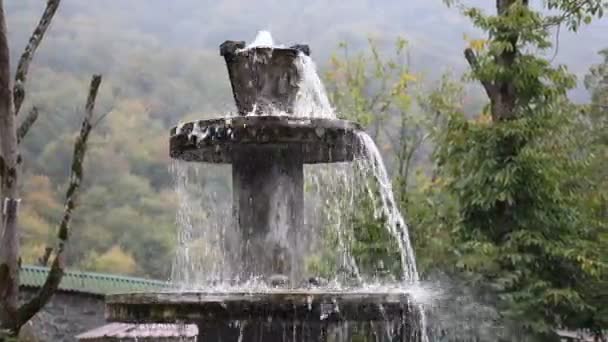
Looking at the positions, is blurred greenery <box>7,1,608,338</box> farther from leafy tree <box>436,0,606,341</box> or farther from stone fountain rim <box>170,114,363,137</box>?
stone fountain rim <box>170,114,363,137</box>

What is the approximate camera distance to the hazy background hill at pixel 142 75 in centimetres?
2781

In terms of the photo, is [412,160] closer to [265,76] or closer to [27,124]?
[27,124]

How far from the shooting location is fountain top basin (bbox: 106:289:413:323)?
15.5 ft

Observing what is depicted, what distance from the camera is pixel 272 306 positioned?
4730 mm

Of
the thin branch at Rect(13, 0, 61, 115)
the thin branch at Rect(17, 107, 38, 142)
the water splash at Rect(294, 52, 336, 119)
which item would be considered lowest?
the water splash at Rect(294, 52, 336, 119)

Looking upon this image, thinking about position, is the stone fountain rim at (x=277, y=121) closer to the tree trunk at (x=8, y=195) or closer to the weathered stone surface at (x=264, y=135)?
the weathered stone surface at (x=264, y=135)

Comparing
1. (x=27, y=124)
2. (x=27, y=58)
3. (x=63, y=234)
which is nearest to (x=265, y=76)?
(x=63, y=234)

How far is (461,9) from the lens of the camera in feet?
42.4

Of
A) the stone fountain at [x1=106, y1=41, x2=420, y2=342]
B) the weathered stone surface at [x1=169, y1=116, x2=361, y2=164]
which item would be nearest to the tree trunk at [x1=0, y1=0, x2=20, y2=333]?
the stone fountain at [x1=106, y1=41, x2=420, y2=342]

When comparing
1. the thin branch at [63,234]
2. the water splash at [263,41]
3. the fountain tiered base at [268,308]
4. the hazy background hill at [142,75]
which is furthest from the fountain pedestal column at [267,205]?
the hazy background hill at [142,75]

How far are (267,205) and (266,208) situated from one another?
2 cm

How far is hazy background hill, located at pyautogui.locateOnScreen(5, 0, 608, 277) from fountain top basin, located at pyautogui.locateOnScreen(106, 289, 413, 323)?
14.6m

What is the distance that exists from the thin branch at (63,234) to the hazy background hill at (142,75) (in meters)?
8.57

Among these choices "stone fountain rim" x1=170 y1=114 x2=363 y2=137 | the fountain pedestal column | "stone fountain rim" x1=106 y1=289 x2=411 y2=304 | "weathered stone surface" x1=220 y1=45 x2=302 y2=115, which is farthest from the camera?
"weathered stone surface" x1=220 y1=45 x2=302 y2=115
